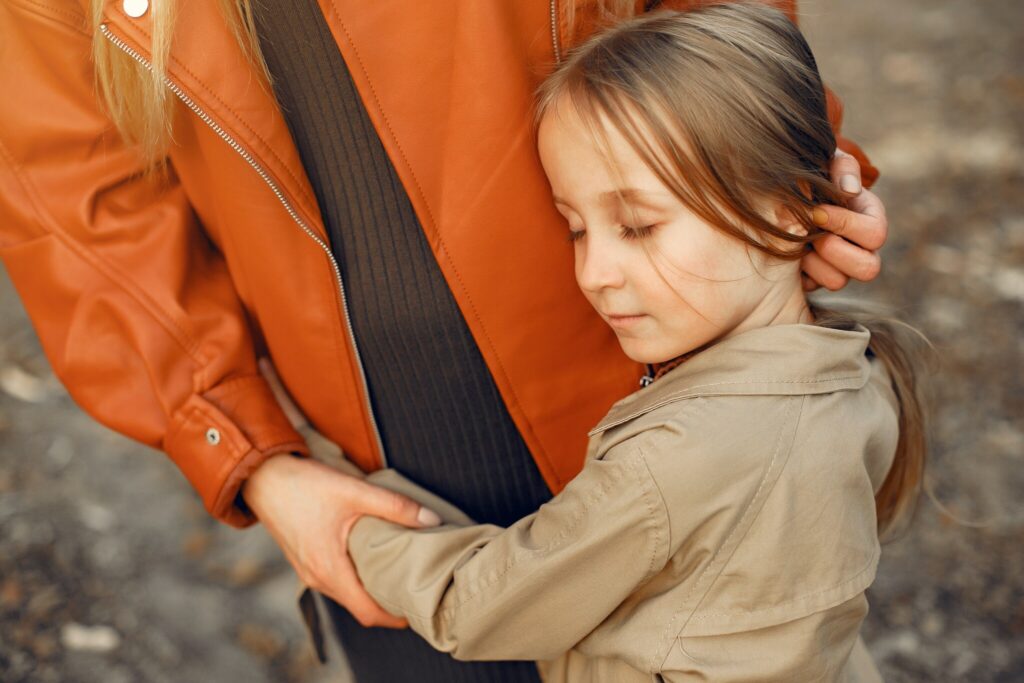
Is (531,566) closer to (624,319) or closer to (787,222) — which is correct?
(624,319)

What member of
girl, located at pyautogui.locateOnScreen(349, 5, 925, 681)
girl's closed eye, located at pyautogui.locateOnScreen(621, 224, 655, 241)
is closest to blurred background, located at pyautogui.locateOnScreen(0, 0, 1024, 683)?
girl, located at pyautogui.locateOnScreen(349, 5, 925, 681)

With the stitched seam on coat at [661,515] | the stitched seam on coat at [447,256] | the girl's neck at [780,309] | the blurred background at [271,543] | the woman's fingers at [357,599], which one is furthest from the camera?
the blurred background at [271,543]

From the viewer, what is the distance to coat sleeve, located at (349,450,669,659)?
1373 millimetres

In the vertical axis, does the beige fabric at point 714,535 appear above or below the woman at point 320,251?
below

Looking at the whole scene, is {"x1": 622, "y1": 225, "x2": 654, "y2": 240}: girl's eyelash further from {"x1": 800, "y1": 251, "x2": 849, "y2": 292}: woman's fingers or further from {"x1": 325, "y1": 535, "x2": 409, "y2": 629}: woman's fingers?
{"x1": 325, "y1": 535, "x2": 409, "y2": 629}: woman's fingers

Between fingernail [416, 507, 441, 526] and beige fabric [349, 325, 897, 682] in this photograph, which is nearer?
beige fabric [349, 325, 897, 682]

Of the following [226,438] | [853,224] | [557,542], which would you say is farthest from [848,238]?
[226,438]

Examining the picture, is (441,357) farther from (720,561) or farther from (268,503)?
(720,561)

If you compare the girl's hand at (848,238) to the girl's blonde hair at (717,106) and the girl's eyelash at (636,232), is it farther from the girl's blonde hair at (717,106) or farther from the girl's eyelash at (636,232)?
the girl's eyelash at (636,232)

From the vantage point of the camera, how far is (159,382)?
1730 mm

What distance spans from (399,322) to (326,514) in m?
0.38

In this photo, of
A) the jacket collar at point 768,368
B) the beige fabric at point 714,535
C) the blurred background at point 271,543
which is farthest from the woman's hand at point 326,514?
the blurred background at point 271,543

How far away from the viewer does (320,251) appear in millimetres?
1611

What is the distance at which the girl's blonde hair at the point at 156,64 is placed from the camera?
57.0 inches
